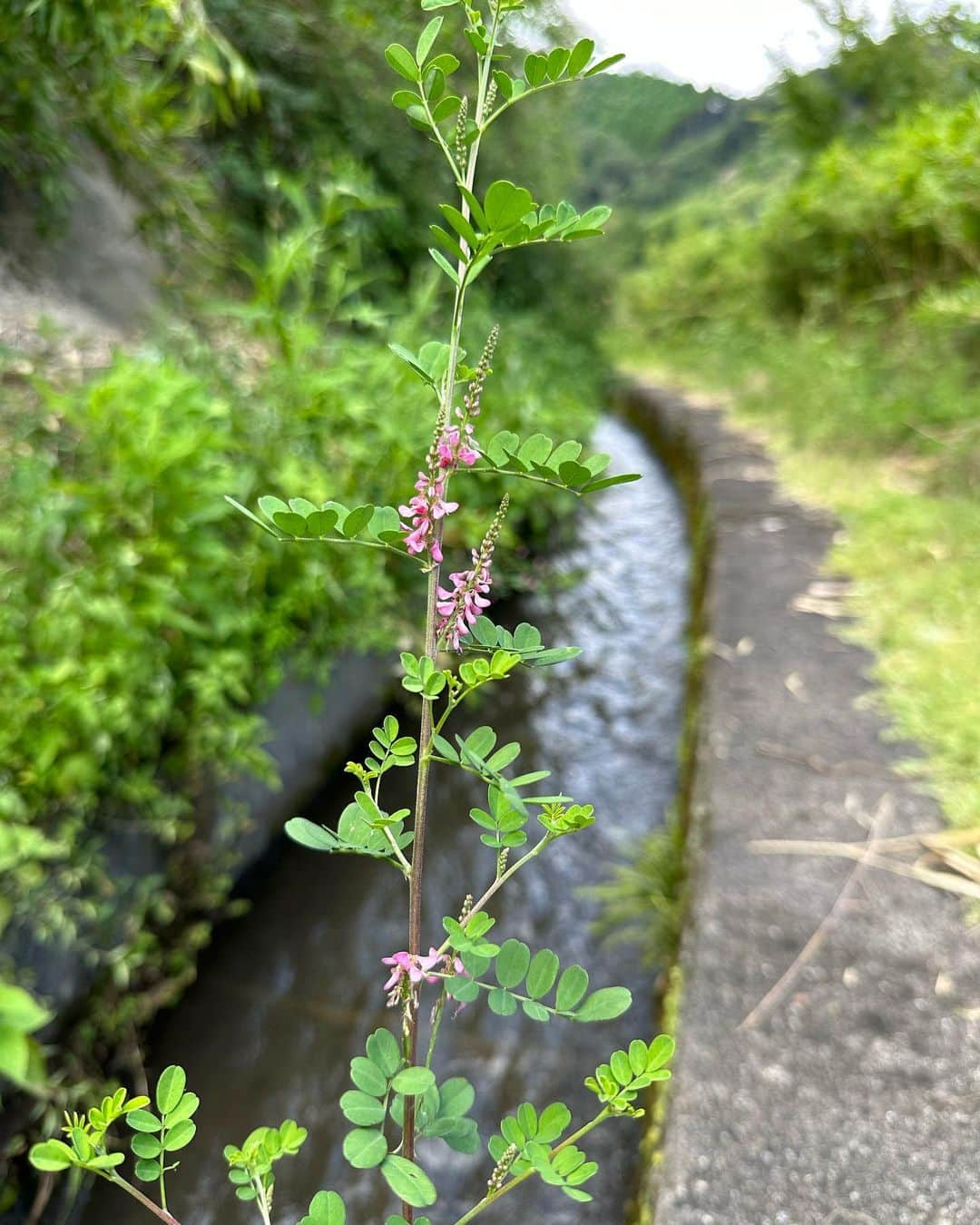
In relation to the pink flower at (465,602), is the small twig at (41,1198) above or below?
below

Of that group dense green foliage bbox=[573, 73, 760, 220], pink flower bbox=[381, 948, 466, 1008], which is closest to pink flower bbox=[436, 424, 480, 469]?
pink flower bbox=[381, 948, 466, 1008]

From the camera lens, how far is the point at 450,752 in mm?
521

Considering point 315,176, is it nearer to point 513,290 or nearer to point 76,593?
point 513,290

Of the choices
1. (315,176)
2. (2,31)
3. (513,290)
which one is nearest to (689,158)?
(513,290)

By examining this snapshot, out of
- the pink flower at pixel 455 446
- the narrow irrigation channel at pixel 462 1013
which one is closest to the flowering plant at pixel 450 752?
the pink flower at pixel 455 446

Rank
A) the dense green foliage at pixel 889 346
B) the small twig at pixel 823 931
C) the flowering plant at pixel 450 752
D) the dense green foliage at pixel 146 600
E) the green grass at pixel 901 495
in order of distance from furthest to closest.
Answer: the dense green foliage at pixel 889 346 < the green grass at pixel 901 495 < the dense green foliage at pixel 146 600 < the small twig at pixel 823 931 < the flowering plant at pixel 450 752

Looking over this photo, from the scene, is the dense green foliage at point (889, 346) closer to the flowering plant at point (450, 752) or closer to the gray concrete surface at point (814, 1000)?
the gray concrete surface at point (814, 1000)

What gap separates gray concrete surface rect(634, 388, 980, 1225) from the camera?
1.01 metres

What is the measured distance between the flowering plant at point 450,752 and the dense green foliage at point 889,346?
1.43m

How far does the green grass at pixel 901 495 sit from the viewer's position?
196 cm

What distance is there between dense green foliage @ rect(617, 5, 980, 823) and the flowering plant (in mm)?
1434

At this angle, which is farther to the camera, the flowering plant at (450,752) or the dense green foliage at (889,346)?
the dense green foliage at (889,346)

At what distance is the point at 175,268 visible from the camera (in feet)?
12.1

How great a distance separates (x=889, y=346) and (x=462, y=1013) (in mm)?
4883
